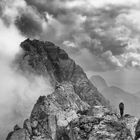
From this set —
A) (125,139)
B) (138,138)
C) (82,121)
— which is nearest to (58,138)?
(82,121)

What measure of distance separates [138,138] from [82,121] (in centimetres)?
1427

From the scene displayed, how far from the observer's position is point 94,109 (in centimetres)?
6175

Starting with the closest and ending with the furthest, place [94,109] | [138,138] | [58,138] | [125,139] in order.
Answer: [138,138]
[125,139]
[94,109]
[58,138]

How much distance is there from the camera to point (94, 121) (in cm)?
5316

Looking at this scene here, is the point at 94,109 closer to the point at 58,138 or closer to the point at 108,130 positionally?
the point at 108,130

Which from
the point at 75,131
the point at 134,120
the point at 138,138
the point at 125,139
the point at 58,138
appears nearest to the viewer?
the point at 138,138

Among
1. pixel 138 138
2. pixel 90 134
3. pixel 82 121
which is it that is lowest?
pixel 138 138

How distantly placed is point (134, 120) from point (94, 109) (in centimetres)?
1549

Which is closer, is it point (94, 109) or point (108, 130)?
point (108, 130)

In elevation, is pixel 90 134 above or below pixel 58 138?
below

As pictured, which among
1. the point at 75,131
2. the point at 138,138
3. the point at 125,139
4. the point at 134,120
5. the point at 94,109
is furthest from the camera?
the point at 134,120

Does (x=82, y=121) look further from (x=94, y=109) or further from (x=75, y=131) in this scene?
(x=94, y=109)

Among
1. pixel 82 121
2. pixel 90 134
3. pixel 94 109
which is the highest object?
pixel 94 109

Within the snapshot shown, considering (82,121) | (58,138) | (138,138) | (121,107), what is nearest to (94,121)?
(82,121)
